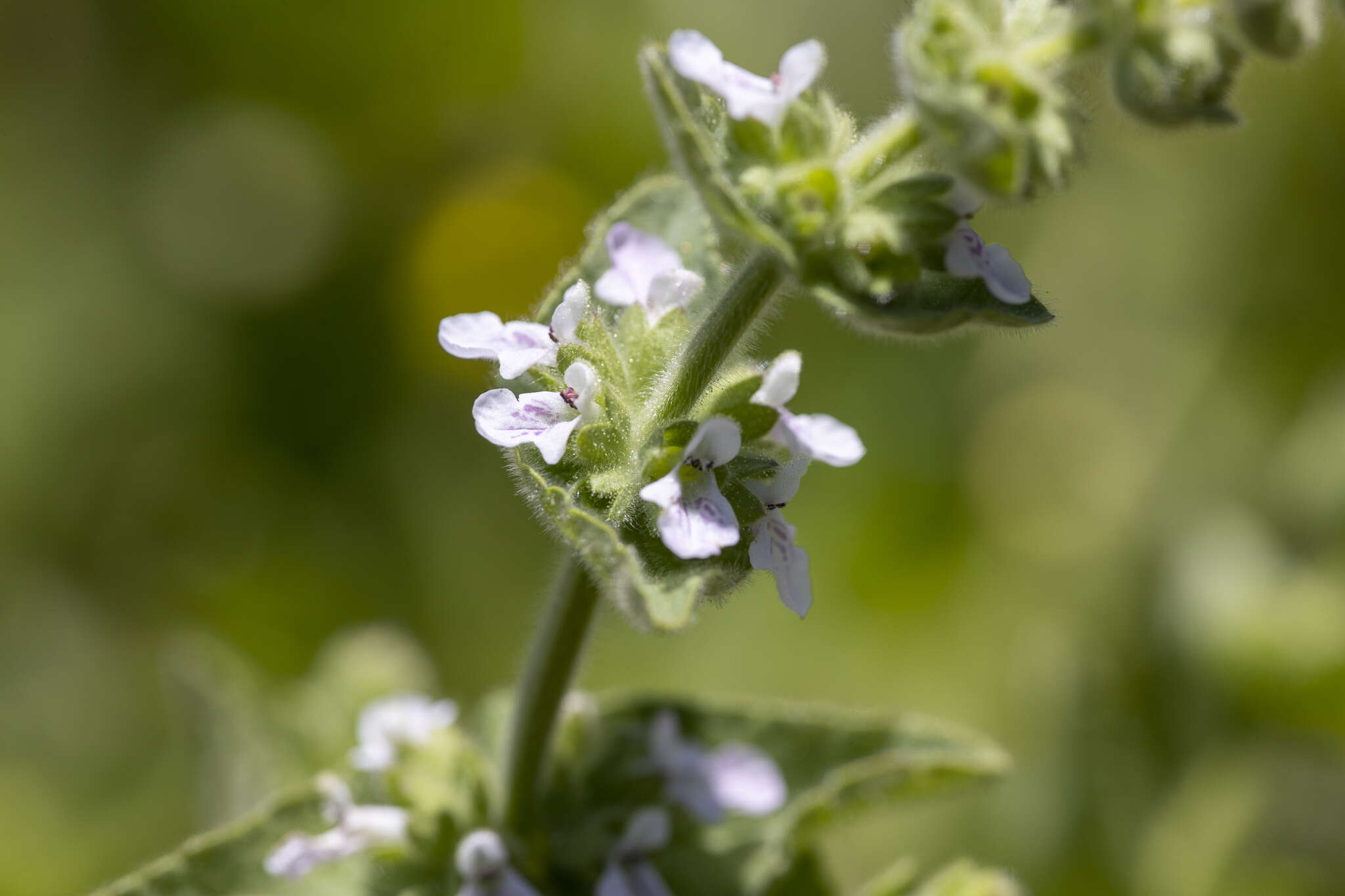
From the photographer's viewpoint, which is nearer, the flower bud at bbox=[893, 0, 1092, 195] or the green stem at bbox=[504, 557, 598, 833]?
the flower bud at bbox=[893, 0, 1092, 195]

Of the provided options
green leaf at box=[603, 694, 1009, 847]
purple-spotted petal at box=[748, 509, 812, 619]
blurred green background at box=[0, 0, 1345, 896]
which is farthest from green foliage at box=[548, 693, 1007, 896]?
blurred green background at box=[0, 0, 1345, 896]

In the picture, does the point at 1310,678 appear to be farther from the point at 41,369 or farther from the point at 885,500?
the point at 41,369

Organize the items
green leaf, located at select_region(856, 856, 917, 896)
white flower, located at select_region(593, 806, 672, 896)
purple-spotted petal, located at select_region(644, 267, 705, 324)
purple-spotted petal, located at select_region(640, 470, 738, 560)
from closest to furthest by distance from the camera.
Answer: purple-spotted petal, located at select_region(640, 470, 738, 560), purple-spotted petal, located at select_region(644, 267, 705, 324), white flower, located at select_region(593, 806, 672, 896), green leaf, located at select_region(856, 856, 917, 896)

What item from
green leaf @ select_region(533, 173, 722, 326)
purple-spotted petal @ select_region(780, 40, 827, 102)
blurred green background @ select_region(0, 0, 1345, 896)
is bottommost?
purple-spotted petal @ select_region(780, 40, 827, 102)

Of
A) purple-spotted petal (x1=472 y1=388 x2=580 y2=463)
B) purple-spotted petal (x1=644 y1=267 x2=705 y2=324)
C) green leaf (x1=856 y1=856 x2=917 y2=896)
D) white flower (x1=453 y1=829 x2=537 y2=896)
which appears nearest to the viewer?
purple-spotted petal (x1=472 y1=388 x2=580 y2=463)

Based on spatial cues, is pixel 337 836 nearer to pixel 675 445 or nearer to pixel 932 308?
pixel 675 445

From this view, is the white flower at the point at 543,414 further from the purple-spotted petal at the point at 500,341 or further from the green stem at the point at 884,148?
the green stem at the point at 884,148

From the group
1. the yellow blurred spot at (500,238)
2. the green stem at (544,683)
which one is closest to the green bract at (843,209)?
the green stem at (544,683)

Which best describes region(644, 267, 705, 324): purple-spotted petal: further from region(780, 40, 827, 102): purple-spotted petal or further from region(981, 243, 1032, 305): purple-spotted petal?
region(981, 243, 1032, 305): purple-spotted petal
